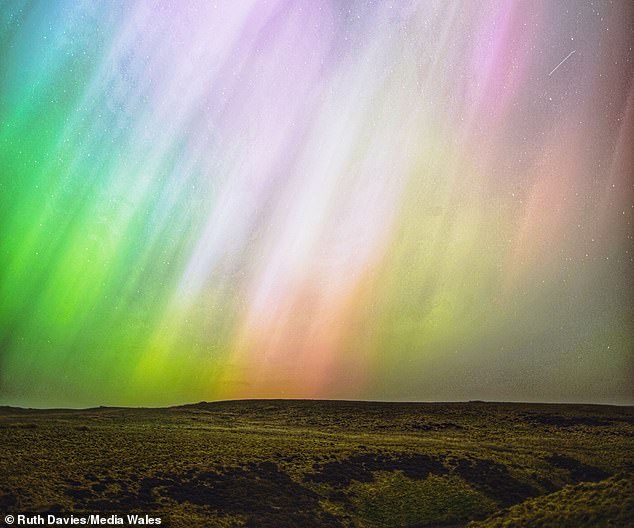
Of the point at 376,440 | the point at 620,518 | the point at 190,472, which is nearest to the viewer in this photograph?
the point at 620,518

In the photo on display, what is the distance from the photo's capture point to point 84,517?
3616 cm

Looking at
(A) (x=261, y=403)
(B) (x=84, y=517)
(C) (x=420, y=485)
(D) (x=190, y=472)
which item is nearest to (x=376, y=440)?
(C) (x=420, y=485)

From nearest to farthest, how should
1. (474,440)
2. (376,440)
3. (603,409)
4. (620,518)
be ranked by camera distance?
1. (620,518)
2. (376,440)
3. (474,440)
4. (603,409)

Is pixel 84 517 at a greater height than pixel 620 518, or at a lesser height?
lesser

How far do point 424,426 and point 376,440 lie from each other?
2369cm

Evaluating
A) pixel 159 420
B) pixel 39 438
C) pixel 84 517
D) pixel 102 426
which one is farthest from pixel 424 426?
pixel 84 517

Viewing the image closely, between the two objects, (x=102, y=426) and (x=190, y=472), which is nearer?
(x=190, y=472)

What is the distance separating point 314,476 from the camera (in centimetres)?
4938

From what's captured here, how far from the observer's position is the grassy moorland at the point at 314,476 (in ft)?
124

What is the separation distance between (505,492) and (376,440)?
21594 mm

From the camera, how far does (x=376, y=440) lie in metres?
68.0

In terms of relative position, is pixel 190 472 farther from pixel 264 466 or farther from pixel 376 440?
pixel 376 440

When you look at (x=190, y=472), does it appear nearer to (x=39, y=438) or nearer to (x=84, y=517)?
(x=84, y=517)

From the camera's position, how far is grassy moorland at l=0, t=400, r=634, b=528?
3791 centimetres
